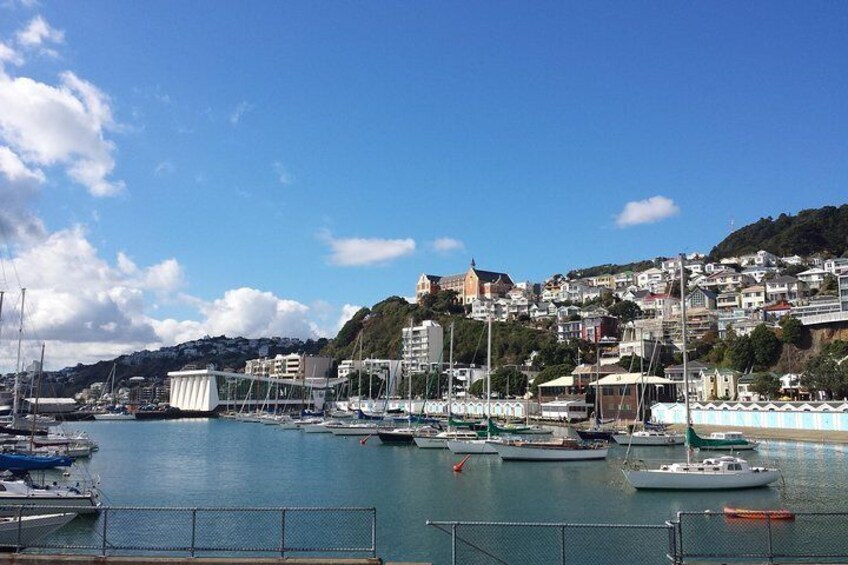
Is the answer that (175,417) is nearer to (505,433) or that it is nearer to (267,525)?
(505,433)

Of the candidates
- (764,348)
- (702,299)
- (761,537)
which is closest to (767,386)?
(764,348)

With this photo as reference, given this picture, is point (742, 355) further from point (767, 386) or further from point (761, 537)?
point (761, 537)

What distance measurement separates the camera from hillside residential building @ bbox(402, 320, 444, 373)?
183m

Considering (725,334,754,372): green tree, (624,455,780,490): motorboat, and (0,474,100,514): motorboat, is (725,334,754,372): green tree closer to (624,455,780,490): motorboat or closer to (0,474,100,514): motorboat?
(624,455,780,490): motorboat

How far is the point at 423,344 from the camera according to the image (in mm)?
186125

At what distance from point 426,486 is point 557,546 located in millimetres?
20534

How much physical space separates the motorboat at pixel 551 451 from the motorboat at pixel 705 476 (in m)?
16.0

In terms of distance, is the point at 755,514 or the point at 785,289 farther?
the point at 785,289

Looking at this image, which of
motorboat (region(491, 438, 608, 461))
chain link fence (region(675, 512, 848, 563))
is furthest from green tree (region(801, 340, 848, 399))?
chain link fence (region(675, 512, 848, 563))

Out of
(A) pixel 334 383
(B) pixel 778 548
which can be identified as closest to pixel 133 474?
(B) pixel 778 548

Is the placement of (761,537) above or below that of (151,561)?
below

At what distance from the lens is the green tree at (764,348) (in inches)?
4222

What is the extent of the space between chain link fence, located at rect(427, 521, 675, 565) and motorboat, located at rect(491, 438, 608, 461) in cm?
2860

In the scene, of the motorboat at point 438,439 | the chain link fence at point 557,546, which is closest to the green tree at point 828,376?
the motorboat at point 438,439
